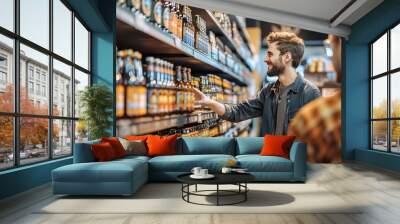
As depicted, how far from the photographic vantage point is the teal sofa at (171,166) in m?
4.41

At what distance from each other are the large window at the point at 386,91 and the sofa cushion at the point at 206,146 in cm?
323

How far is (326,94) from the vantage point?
826 centimetres

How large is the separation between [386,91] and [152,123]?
14.7ft

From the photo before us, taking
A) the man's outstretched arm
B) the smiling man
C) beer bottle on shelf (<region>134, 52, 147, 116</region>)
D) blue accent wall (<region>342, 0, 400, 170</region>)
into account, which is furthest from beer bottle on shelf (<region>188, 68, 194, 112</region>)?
blue accent wall (<region>342, 0, 400, 170</region>)

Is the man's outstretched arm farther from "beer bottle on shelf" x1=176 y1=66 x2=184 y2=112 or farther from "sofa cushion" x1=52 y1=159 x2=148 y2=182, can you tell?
"sofa cushion" x1=52 y1=159 x2=148 y2=182

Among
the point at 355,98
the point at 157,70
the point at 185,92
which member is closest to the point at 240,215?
the point at 157,70

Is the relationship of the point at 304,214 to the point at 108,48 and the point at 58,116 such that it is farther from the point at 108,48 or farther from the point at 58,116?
the point at 108,48

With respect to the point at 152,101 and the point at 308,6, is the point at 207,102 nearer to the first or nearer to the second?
the point at 152,101

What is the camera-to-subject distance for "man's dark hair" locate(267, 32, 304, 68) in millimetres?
7921

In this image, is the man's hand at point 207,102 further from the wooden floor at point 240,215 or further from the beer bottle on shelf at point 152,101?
the wooden floor at point 240,215

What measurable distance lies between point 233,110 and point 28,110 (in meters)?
3.93

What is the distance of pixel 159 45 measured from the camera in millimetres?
6484

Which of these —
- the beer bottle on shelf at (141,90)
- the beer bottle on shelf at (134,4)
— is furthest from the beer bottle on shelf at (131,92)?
the beer bottle on shelf at (134,4)

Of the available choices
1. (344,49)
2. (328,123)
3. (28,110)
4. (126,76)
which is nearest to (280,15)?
(344,49)
